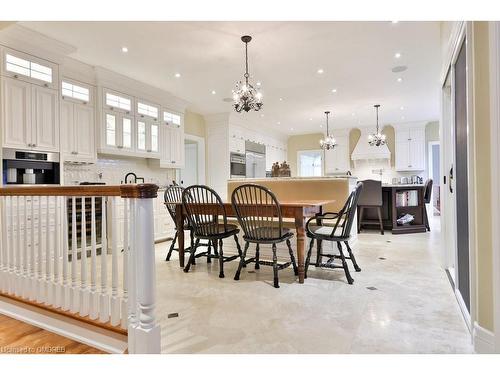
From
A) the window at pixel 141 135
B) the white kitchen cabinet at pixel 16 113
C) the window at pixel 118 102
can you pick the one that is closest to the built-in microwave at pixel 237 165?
the window at pixel 141 135

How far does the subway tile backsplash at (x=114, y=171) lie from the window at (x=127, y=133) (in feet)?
1.24

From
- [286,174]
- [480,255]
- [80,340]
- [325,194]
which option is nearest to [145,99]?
[286,174]

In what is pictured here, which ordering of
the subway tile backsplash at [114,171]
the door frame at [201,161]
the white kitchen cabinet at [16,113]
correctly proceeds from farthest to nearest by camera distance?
1. the door frame at [201,161]
2. the subway tile backsplash at [114,171]
3. the white kitchen cabinet at [16,113]

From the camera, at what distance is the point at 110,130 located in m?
4.59

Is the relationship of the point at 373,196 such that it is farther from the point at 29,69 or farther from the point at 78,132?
the point at 29,69

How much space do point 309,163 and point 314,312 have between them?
904 cm

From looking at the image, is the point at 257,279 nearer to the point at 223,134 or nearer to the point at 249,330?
the point at 249,330

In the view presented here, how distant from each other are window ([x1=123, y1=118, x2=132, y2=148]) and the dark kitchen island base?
4.56 metres

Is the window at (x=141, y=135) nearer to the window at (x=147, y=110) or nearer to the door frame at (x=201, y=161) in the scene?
the window at (x=147, y=110)

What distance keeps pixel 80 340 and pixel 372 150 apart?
8.72 m

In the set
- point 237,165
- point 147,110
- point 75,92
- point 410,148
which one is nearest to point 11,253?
point 75,92

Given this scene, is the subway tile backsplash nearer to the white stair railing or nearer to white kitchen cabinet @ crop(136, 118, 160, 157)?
white kitchen cabinet @ crop(136, 118, 160, 157)

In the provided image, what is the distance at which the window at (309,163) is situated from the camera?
34.0ft

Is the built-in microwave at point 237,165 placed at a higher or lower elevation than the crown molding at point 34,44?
lower
